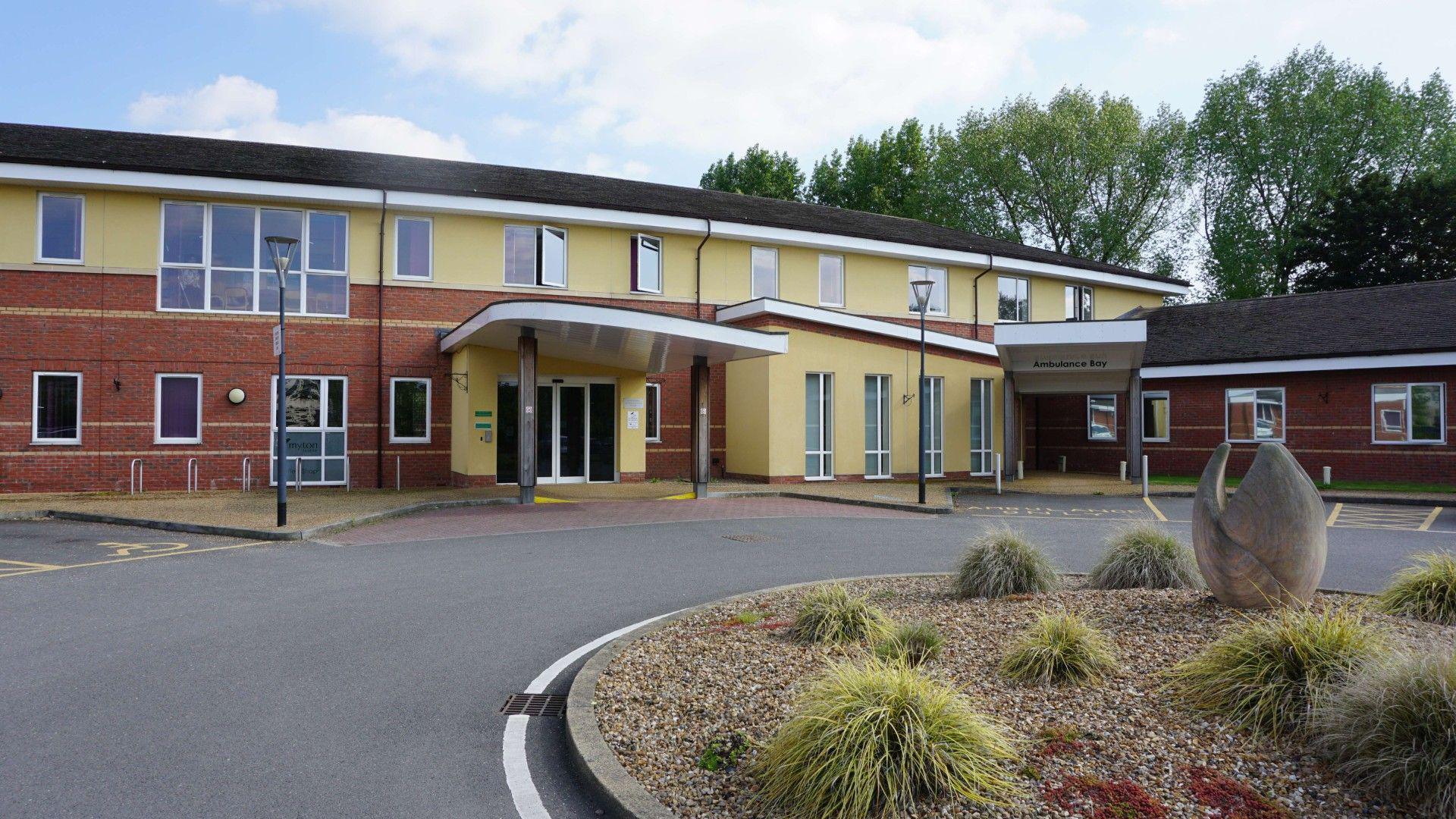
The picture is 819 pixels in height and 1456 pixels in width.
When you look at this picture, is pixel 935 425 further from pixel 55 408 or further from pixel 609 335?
pixel 55 408

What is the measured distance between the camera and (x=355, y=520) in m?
14.7

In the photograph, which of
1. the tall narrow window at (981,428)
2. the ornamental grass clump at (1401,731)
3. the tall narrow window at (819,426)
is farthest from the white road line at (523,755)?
the tall narrow window at (981,428)

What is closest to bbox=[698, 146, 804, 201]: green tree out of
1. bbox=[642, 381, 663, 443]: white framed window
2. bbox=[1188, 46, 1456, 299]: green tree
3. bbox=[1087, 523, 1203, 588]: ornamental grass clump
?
bbox=[1188, 46, 1456, 299]: green tree

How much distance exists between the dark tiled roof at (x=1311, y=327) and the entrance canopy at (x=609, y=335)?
652 inches

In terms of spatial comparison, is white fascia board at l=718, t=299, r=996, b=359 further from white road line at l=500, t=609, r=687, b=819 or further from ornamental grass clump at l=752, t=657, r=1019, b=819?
ornamental grass clump at l=752, t=657, r=1019, b=819

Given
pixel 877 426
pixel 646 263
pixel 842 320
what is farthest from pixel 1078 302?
pixel 646 263

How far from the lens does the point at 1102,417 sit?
31406mm

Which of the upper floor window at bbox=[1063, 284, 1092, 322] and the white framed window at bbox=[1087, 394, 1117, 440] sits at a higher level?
the upper floor window at bbox=[1063, 284, 1092, 322]

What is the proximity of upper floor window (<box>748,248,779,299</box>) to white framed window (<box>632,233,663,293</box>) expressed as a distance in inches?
114

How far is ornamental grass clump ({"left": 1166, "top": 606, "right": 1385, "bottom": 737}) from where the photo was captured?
4250 millimetres

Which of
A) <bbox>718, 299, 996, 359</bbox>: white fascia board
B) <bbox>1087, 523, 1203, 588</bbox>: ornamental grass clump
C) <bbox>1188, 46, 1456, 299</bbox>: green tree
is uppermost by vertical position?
<bbox>1188, 46, 1456, 299</bbox>: green tree

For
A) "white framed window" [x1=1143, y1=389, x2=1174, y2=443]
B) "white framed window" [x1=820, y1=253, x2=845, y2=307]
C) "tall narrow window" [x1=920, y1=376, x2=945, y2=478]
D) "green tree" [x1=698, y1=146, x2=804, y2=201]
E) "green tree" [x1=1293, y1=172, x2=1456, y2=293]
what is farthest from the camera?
"green tree" [x1=698, y1=146, x2=804, y2=201]

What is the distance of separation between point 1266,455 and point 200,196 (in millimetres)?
21820

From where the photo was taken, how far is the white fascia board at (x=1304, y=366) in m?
23.2
